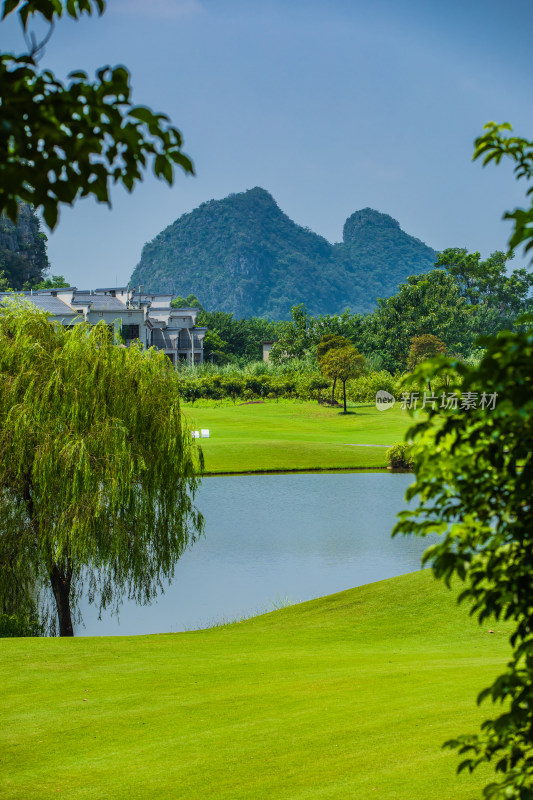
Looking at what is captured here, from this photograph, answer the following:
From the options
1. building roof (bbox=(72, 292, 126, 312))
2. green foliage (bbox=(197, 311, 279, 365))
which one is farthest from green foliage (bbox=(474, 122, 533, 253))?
green foliage (bbox=(197, 311, 279, 365))

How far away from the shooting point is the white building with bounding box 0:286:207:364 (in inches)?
2731

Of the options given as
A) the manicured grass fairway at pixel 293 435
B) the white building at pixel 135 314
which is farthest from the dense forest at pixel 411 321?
the manicured grass fairway at pixel 293 435

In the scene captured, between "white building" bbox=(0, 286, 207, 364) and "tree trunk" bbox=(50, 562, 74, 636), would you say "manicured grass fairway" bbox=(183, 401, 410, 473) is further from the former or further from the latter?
"tree trunk" bbox=(50, 562, 74, 636)

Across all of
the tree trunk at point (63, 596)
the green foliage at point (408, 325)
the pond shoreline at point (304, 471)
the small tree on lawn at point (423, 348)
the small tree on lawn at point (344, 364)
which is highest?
the green foliage at point (408, 325)

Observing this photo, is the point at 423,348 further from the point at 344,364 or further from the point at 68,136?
the point at 68,136

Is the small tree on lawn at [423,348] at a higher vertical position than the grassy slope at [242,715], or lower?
higher

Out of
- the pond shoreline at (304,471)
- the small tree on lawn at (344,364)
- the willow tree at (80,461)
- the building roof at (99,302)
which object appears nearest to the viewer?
the willow tree at (80,461)

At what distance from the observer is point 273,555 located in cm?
2225

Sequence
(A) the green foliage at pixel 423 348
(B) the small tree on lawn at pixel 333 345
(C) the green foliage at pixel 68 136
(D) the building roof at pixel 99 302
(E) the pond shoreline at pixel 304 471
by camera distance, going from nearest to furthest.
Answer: (C) the green foliage at pixel 68 136
(E) the pond shoreline at pixel 304 471
(B) the small tree on lawn at pixel 333 345
(D) the building roof at pixel 99 302
(A) the green foliage at pixel 423 348

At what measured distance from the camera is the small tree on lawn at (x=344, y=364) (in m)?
61.4

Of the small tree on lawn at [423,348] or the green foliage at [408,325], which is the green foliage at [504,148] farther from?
the green foliage at [408,325]

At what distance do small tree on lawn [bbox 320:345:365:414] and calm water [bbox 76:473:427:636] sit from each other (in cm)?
2725

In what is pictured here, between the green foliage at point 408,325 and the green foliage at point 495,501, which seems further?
the green foliage at point 408,325

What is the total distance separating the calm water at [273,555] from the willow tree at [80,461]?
1.72m
